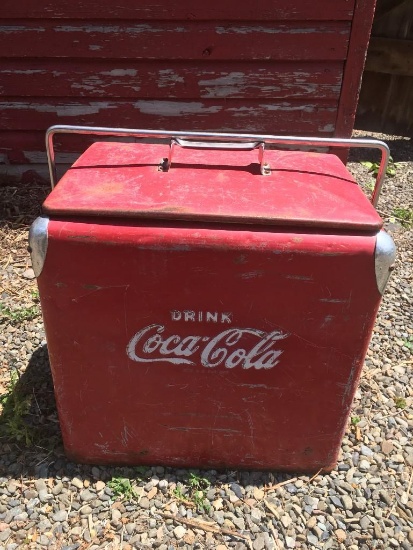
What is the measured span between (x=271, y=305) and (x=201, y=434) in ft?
2.18

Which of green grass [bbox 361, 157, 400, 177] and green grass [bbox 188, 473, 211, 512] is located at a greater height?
green grass [bbox 188, 473, 211, 512]

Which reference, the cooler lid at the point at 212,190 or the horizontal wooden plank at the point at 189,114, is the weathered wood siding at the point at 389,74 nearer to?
the horizontal wooden plank at the point at 189,114

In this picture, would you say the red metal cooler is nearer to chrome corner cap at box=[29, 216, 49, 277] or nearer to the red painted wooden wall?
chrome corner cap at box=[29, 216, 49, 277]

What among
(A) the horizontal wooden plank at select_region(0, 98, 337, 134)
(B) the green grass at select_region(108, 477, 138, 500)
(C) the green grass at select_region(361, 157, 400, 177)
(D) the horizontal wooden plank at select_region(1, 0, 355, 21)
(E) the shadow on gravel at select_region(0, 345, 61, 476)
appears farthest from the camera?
(C) the green grass at select_region(361, 157, 400, 177)

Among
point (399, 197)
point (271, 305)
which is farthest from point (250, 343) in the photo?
point (399, 197)

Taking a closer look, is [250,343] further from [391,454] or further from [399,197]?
[399,197]

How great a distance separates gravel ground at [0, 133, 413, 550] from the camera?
184cm

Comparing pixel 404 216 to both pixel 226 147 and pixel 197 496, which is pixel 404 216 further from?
pixel 197 496

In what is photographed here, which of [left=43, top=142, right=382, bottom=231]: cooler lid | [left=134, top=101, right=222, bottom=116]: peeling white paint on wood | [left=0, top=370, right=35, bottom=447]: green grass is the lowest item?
[left=0, top=370, right=35, bottom=447]: green grass

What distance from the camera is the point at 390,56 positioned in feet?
19.1

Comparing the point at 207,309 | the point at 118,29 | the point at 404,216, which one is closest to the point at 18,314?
the point at 207,309

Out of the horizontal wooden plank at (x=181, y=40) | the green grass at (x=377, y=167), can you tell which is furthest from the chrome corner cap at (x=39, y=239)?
the green grass at (x=377, y=167)

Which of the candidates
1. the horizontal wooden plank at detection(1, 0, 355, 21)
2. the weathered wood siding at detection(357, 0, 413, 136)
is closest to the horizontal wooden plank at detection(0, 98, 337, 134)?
the horizontal wooden plank at detection(1, 0, 355, 21)

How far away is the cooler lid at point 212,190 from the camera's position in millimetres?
1477
